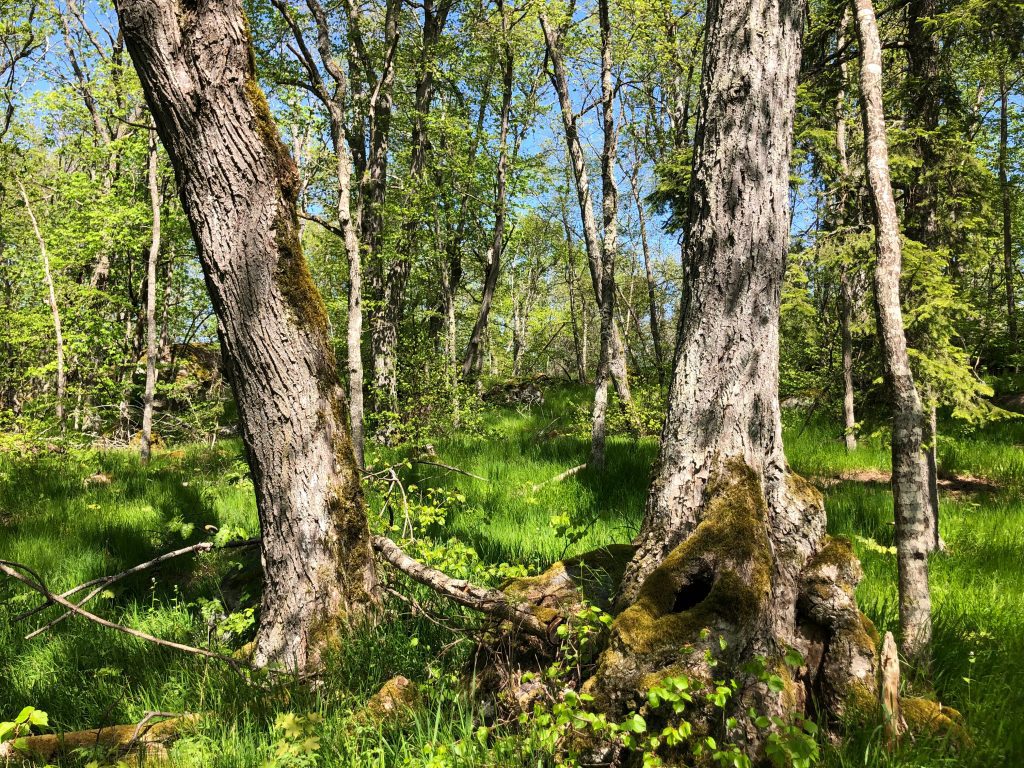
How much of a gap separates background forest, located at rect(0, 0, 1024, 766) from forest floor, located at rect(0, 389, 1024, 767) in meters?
0.03

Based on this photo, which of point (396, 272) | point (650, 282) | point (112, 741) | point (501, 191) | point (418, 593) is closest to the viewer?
point (112, 741)

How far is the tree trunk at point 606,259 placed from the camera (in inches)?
249

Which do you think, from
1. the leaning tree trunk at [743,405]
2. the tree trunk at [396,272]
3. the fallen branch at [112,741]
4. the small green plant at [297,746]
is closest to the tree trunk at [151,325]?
the tree trunk at [396,272]

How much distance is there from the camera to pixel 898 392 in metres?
2.59

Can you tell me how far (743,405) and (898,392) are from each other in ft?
3.00

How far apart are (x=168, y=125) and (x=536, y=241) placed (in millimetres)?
24874

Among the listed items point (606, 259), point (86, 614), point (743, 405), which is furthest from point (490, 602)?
point (606, 259)

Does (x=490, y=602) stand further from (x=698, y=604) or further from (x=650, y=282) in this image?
(x=650, y=282)

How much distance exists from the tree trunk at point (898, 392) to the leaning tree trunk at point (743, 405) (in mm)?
472

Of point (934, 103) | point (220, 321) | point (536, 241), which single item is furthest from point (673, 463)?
point (536, 241)

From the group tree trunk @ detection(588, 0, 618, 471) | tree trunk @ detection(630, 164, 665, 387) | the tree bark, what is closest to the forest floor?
tree trunk @ detection(588, 0, 618, 471)

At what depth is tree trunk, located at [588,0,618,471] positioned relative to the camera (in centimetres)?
631

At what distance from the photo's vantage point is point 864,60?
2896 millimetres

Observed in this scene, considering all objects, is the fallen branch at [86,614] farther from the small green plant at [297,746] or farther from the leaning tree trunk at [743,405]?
the leaning tree trunk at [743,405]
